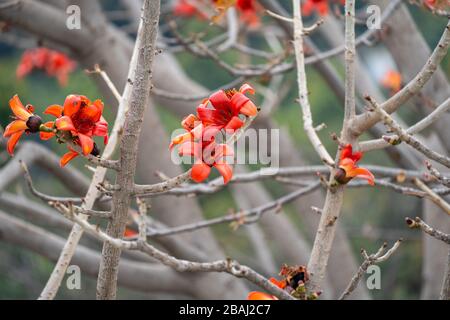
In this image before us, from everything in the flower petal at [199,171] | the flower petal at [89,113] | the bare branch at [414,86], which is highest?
the bare branch at [414,86]

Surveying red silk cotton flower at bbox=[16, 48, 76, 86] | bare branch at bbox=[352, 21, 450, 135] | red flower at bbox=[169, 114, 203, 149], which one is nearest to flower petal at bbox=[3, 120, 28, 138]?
red flower at bbox=[169, 114, 203, 149]

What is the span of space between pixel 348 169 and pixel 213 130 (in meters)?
0.34

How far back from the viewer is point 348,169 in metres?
1.37

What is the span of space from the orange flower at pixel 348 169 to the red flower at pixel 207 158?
31 cm

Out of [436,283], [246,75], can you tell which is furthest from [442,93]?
[436,283]

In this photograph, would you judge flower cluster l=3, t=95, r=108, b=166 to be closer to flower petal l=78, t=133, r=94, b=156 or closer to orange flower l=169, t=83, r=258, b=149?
flower petal l=78, t=133, r=94, b=156

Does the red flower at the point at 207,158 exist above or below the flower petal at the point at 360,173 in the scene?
below

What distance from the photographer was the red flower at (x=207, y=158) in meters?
1.13

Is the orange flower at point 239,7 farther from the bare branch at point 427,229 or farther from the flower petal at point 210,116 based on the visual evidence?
the bare branch at point 427,229

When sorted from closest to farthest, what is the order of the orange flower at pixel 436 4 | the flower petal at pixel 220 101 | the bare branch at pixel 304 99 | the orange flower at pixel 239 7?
1. the flower petal at pixel 220 101
2. the bare branch at pixel 304 99
3. the orange flower at pixel 239 7
4. the orange flower at pixel 436 4

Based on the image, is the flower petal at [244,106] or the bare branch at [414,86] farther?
the bare branch at [414,86]

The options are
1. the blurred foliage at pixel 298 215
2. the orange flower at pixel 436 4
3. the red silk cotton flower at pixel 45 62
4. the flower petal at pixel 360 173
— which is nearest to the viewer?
the flower petal at pixel 360 173

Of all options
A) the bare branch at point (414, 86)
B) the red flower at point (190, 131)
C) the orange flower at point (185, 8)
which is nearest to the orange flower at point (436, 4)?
the bare branch at point (414, 86)

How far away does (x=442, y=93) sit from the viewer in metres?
2.58
